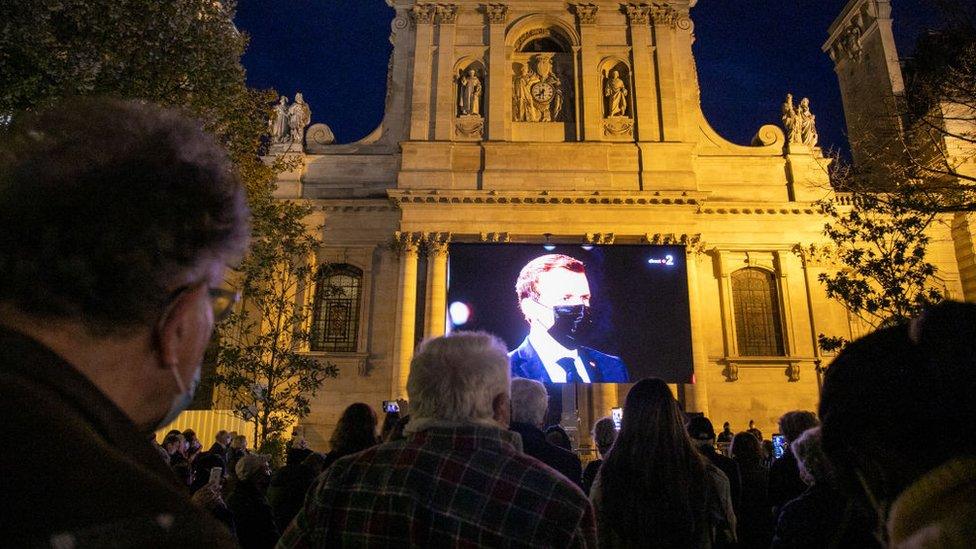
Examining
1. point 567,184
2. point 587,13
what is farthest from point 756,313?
point 587,13

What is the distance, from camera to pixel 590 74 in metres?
21.2

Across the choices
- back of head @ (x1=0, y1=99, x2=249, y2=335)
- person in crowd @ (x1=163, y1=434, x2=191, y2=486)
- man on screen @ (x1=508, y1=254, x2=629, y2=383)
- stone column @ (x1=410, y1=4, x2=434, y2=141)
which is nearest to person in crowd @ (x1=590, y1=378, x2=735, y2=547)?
back of head @ (x1=0, y1=99, x2=249, y2=335)

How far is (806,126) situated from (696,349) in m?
9.63

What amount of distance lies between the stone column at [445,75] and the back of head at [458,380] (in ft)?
60.6

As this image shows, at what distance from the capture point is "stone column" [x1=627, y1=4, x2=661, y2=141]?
67.1 feet

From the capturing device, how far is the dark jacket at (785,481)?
15.2 feet

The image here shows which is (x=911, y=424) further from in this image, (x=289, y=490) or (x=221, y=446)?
(x=221, y=446)

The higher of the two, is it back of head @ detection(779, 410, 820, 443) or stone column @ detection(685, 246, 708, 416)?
stone column @ detection(685, 246, 708, 416)

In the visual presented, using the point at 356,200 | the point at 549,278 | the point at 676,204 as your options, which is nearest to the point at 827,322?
the point at 676,204

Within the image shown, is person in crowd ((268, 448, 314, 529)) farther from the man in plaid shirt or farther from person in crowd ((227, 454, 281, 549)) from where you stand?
the man in plaid shirt

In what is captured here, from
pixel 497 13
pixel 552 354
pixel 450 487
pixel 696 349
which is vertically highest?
pixel 497 13

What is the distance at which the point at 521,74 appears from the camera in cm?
2167

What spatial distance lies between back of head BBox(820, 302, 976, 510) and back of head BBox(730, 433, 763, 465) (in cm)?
422

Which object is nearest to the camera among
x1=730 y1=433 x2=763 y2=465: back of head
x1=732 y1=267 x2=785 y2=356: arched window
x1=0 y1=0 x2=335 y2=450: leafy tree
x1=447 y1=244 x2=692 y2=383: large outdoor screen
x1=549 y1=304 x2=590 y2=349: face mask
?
x1=730 y1=433 x2=763 y2=465: back of head
